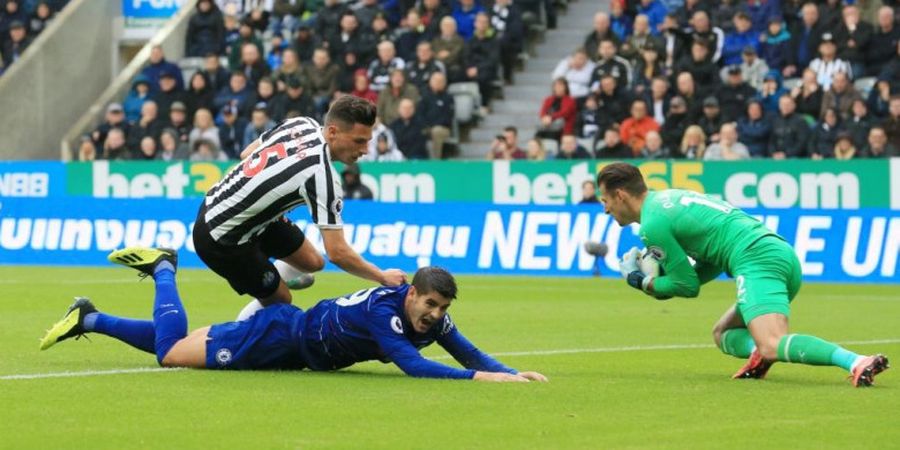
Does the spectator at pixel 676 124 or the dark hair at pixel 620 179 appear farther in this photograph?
the spectator at pixel 676 124

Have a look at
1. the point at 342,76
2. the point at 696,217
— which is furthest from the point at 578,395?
the point at 342,76

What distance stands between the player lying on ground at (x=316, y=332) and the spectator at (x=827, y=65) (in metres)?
16.3

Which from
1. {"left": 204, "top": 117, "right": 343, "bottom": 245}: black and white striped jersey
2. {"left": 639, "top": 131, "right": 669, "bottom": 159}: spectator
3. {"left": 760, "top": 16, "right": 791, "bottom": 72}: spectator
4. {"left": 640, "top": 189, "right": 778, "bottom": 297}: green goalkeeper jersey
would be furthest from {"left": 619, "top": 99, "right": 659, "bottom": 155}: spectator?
{"left": 640, "top": 189, "right": 778, "bottom": 297}: green goalkeeper jersey

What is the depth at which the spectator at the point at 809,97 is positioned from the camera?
25.5 metres

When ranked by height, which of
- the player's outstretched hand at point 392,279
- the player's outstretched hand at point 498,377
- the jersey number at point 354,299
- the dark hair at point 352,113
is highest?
the dark hair at point 352,113

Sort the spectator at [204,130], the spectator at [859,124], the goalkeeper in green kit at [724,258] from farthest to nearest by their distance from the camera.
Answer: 1. the spectator at [204,130]
2. the spectator at [859,124]
3. the goalkeeper in green kit at [724,258]

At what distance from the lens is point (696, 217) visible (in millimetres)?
10414

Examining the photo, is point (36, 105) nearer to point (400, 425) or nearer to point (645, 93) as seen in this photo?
point (645, 93)

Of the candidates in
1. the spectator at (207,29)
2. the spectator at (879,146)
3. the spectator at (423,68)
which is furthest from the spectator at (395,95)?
the spectator at (879,146)

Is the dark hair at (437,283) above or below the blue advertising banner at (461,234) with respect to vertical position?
above

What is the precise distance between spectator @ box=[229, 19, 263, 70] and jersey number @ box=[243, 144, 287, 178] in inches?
832

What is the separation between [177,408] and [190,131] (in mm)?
22423

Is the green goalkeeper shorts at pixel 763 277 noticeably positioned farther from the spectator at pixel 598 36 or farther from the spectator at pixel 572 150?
the spectator at pixel 598 36

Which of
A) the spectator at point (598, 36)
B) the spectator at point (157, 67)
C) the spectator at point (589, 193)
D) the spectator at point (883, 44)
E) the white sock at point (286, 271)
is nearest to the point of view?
the white sock at point (286, 271)
